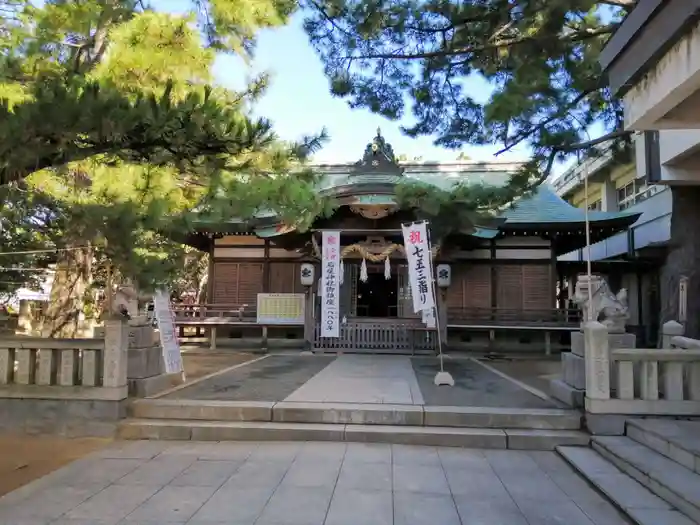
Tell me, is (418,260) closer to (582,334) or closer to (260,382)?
(260,382)

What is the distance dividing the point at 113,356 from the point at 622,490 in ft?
19.3

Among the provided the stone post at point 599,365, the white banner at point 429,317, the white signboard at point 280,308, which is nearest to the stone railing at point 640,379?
the stone post at point 599,365

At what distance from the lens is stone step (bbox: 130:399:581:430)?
6012 millimetres

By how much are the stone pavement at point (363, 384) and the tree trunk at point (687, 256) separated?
564 centimetres

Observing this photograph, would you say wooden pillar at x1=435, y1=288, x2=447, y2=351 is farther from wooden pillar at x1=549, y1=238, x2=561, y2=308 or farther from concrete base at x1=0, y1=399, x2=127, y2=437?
concrete base at x1=0, y1=399, x2=127, y2=437

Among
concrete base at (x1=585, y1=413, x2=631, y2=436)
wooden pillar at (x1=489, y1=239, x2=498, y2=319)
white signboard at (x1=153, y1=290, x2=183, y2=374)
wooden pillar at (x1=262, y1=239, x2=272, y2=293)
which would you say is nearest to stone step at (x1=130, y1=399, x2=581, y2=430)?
concrete base at (x1=585, y1=413, x2=631, y2=436)

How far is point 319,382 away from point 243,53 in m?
5.39

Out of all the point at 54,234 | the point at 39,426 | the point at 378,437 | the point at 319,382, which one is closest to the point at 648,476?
the point at 378,437

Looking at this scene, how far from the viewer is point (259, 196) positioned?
Result: 5293 millimetres

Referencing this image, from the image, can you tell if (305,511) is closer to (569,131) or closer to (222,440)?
(222,440)

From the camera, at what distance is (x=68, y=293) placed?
10742 millimetres

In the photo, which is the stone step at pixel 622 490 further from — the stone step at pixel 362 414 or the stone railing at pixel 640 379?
the stone railing at pixel 640 379

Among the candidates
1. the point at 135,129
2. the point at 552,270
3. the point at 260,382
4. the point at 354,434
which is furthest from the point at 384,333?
the point at 135,129

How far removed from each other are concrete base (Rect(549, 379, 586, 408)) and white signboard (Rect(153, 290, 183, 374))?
577 cm
